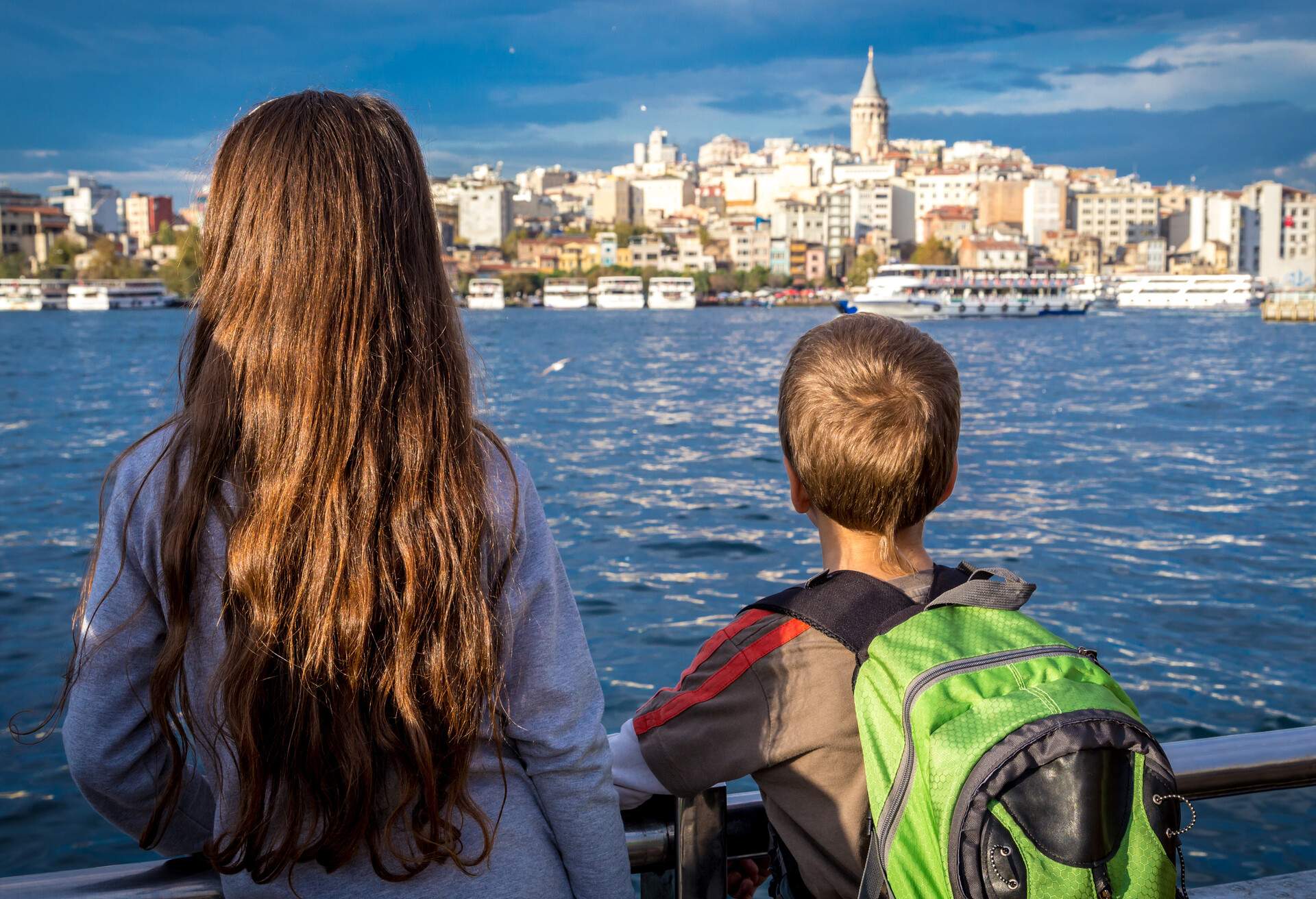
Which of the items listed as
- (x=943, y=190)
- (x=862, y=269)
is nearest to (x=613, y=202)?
(x=943, y=190)

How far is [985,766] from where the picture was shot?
0.82m

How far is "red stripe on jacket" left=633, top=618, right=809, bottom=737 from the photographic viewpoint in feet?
3.31

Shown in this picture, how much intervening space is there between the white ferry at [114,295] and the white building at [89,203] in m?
34.7

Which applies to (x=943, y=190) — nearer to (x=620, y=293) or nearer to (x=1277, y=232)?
(x=1277, y=232)

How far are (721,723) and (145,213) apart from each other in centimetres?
12531

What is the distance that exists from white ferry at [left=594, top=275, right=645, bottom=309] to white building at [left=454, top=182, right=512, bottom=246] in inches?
935

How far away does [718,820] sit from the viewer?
39.0 inches

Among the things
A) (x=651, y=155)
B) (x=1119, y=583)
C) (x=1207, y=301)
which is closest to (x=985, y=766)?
(x=1119, y=583)

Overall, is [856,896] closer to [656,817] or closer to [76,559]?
[656,817]

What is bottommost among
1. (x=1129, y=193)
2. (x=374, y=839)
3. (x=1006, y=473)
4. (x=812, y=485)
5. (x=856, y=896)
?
(x=1006, y=473)

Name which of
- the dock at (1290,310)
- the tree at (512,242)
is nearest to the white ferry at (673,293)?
the tree at (512,242)

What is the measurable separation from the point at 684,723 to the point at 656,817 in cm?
8

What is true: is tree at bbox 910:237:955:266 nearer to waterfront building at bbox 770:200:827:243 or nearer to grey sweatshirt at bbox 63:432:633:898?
waterfront building at bbox 770:200:827:243

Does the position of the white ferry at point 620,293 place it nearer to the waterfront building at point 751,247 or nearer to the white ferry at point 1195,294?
the waterfront building at point 751,247
